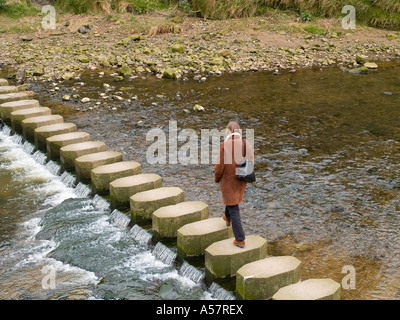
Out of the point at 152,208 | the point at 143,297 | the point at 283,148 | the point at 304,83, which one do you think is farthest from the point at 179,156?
the point at 304,83

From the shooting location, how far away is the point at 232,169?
260 inches

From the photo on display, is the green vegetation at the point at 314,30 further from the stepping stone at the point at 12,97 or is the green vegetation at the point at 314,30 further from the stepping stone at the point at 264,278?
the stepping stone at the point at 264,278

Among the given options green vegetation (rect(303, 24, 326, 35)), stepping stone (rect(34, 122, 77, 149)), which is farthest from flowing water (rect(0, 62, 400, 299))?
green vegetation (rect(303, 24, 326, 35))

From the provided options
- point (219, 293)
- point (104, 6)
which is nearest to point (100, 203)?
point (219, 293)

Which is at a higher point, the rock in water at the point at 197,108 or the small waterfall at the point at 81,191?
the rock in water at the point at 197,108

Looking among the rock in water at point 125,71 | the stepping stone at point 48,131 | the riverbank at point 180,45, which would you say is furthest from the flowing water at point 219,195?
the riverbank at point 180,45

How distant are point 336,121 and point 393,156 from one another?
275cm

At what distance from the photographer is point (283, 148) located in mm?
12266

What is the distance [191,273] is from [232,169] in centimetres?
176

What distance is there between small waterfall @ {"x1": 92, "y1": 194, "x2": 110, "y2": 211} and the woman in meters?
3.26

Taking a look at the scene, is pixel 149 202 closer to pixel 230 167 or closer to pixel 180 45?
pixel 230 167

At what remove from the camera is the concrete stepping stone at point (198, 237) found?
286 inches

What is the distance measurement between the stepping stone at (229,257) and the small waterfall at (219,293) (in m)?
0.15
